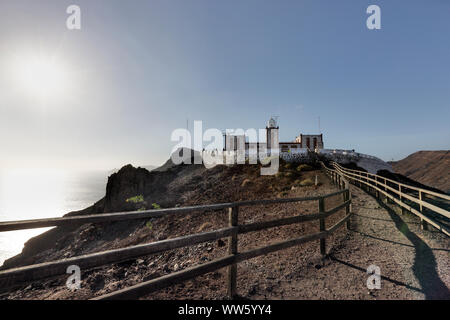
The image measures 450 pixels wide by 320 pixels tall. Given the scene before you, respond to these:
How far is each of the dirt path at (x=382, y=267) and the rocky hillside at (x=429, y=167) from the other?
499 ft

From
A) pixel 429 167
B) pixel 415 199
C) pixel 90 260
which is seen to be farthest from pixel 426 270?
pixel 429 167

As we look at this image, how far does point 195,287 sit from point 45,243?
38013 millimetres

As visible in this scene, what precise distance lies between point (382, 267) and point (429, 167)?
194m

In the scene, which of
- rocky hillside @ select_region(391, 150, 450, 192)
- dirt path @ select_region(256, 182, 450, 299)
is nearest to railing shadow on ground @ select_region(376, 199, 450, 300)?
dirt path @ select_region(256, 182, 450, 299)

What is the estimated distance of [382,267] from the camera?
5297 mm

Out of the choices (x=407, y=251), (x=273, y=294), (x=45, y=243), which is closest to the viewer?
(x=273, y=294)

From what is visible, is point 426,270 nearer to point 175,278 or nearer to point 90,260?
point 175,278

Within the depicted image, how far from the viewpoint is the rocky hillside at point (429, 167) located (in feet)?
414

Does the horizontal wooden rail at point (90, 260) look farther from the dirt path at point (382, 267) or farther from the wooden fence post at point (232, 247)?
the dirt path at point (382, 267)

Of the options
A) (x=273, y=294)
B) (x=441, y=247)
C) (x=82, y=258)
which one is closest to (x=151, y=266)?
(x=273, y=294)
